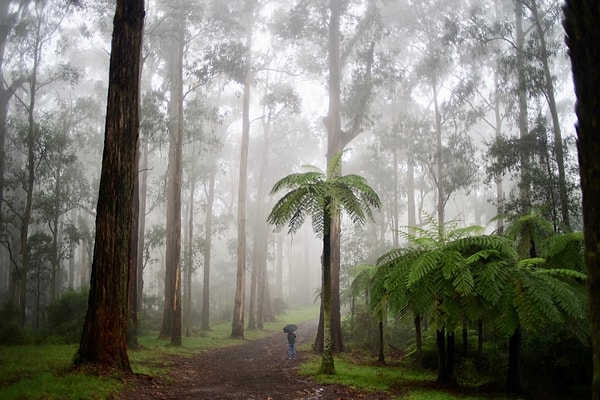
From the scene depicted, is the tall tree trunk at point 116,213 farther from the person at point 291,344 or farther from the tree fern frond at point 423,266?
the person at point 291,344

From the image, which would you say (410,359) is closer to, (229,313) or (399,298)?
(399,298)

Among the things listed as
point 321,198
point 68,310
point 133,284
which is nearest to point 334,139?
point 321,198

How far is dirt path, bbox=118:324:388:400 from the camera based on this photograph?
690cm

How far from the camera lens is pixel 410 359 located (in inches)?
456

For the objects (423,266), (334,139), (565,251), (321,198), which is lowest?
(423,266)

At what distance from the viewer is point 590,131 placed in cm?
225

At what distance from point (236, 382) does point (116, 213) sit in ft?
13.6

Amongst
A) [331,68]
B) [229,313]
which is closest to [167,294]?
[331,68]

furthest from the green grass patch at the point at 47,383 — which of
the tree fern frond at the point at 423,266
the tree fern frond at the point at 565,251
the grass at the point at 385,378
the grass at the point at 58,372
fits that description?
the tree fern frond at the point at 565,251

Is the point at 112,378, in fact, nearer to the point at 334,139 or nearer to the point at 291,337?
the point at 291,337

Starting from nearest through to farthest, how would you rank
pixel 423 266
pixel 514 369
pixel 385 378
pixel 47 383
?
pixel 47 383
pixel 423 266
pixel 514 369
pixel 385 378

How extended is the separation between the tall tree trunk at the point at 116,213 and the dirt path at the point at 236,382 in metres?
0.91

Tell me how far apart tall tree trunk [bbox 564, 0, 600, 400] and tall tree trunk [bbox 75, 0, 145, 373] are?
23.6 ft

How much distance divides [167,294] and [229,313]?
1569 cm
